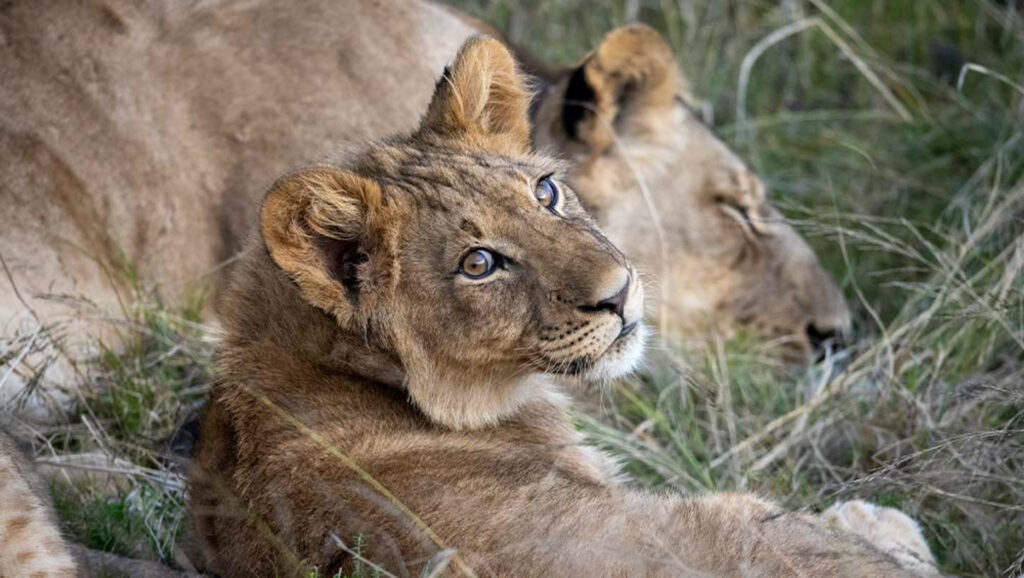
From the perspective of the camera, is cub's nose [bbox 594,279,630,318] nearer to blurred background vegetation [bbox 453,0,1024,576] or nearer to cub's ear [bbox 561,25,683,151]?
blurred background vegetation [bbox 453,0,1024,576]

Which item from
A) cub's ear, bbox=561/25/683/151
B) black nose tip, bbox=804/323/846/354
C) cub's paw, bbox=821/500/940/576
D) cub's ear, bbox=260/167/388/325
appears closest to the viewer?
cub's ear, bbox=260/167/388/325

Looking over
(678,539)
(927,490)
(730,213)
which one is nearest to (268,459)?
(678,539)

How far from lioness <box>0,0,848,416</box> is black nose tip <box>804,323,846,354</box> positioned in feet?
0.06

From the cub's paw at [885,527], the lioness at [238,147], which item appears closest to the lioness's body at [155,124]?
the lioness at [238,147]

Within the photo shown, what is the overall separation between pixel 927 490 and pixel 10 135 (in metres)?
2.93

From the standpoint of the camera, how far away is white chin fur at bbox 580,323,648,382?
11.0 feet

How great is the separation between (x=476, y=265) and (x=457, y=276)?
50 mm

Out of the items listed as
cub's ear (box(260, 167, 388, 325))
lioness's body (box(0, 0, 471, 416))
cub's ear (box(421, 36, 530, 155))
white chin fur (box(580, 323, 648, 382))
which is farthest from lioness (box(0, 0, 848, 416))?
white chin fur (box(580, 323, 648, 382))

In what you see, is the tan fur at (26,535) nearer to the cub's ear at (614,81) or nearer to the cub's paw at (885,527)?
the cub's paw at (885,527)

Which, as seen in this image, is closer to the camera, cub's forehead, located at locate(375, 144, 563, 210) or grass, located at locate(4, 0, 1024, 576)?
cub's forehead, located at locate(375, 144, 563, 210)

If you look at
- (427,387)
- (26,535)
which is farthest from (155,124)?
(26,535)

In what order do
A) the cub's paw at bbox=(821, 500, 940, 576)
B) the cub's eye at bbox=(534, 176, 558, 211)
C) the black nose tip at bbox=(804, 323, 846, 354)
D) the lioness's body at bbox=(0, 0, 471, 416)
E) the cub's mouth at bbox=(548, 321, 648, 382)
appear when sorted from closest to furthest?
the cub's mouth at bbox=(548, 321, 648, 382) < the cub's eye at bbox=(534, 176, 558, 211) < the cub's paw at bbox=(821, 500, 940, 576) < the lioness's body at bbox=(0, 0, 471, 416) < the black nose tip at bbox=(804, 323, 846, 354)

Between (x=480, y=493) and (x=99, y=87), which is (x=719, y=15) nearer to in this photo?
(x=99, y=87)

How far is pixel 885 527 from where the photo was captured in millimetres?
3881
